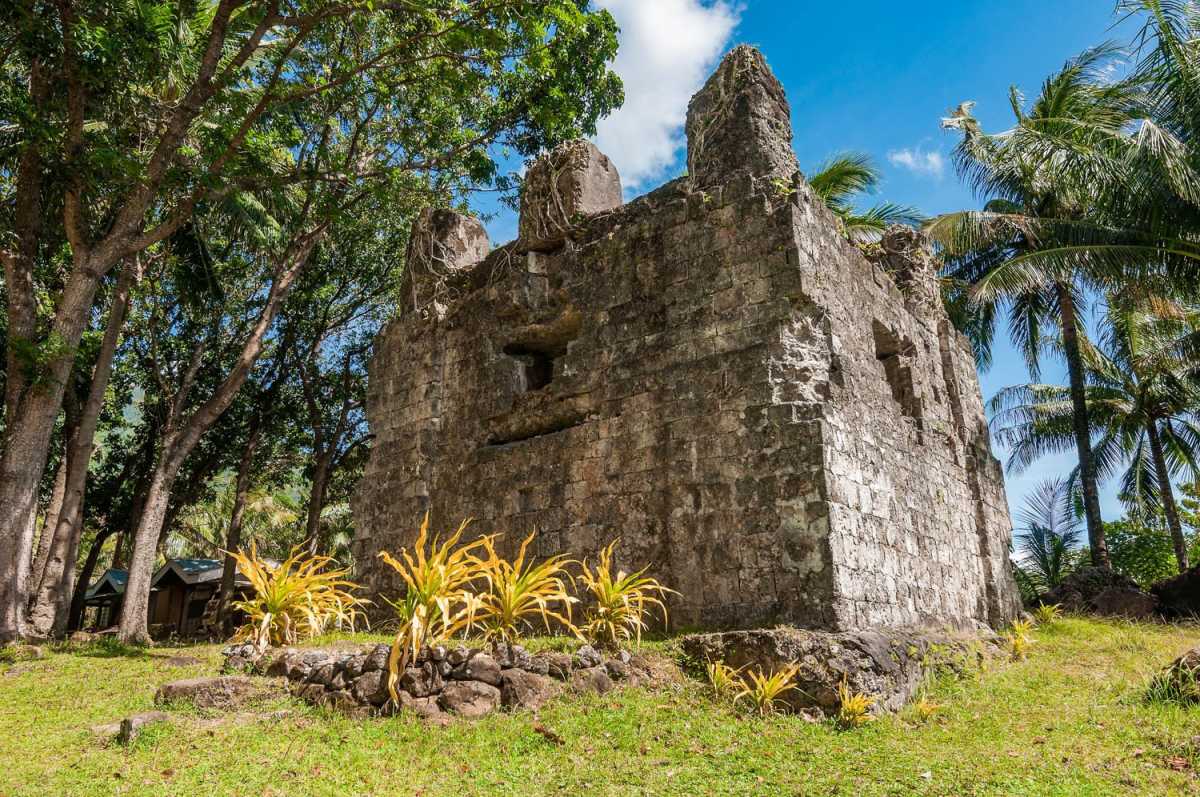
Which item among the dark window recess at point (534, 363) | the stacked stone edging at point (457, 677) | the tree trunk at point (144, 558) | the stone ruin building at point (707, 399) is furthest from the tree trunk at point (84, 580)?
the stacked stone edging at point (457, 677)

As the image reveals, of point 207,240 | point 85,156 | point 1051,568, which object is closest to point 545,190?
point 85,156

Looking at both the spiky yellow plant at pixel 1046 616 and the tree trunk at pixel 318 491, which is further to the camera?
the tree trunk at pixel 318 491

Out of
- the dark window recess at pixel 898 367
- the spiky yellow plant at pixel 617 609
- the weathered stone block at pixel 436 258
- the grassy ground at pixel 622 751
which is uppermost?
the weathered stone block at pixel 436 258

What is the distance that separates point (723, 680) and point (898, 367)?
5.14 metres

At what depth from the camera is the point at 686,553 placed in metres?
7.80

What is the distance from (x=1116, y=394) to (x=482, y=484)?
18284 mm

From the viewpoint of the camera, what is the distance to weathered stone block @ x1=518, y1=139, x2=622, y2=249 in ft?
32.7

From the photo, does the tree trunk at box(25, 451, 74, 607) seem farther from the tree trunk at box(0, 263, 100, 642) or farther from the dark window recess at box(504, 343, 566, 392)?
the dark window recess at box(504, 343, 566, 392)

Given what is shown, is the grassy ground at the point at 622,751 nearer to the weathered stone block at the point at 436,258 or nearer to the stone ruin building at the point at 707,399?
the stone ruin building at the point at 707,399

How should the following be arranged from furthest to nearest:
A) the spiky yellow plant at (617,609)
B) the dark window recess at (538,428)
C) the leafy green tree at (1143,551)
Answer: the leafy green tree at (1143,551) → the dark window recess at (538,428) → the spiky yellow plant at (617,609)

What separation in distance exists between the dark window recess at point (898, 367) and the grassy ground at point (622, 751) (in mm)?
3753

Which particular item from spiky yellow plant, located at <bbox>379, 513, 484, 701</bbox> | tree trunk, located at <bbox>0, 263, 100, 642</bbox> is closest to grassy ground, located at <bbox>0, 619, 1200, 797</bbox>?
spiky yellow plant, located at <bbox>379, 513, 484, 701</bbox>

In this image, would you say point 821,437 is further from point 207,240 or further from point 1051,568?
point 1051,568

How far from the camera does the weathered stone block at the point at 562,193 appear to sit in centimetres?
995
